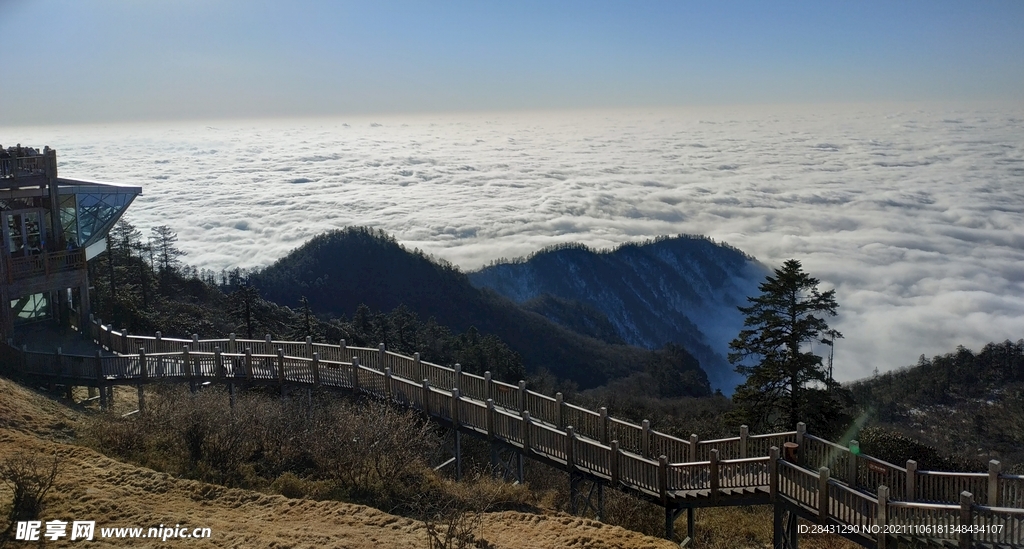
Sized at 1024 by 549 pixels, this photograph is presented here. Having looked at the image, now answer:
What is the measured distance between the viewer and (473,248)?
156 metres

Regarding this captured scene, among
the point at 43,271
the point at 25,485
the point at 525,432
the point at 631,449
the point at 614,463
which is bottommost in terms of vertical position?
the point at 631,449

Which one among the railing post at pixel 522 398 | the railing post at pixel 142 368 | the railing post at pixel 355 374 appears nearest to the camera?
the railing post at pixel 522 398

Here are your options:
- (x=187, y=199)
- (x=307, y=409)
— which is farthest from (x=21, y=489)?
(x=187, y=199)

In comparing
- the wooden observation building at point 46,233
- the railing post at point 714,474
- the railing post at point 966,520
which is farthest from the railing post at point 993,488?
the wooden observation building at point 46,233

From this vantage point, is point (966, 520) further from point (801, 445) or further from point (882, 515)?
point (801, 445)

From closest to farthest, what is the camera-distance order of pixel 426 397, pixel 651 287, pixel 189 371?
pixel 426 397
pixel 189 371
pixel 651 287

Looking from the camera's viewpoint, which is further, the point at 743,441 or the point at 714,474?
the point at 743,441

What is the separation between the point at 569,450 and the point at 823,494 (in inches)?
188

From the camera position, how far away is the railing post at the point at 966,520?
437 inches

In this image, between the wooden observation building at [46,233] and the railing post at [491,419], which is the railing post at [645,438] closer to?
the railing post at [491,419]

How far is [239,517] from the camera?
472 inches

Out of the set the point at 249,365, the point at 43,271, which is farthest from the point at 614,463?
the point at 43,271

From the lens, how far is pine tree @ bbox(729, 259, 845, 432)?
23.5 m

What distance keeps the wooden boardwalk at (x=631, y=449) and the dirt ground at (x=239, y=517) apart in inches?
82.9
